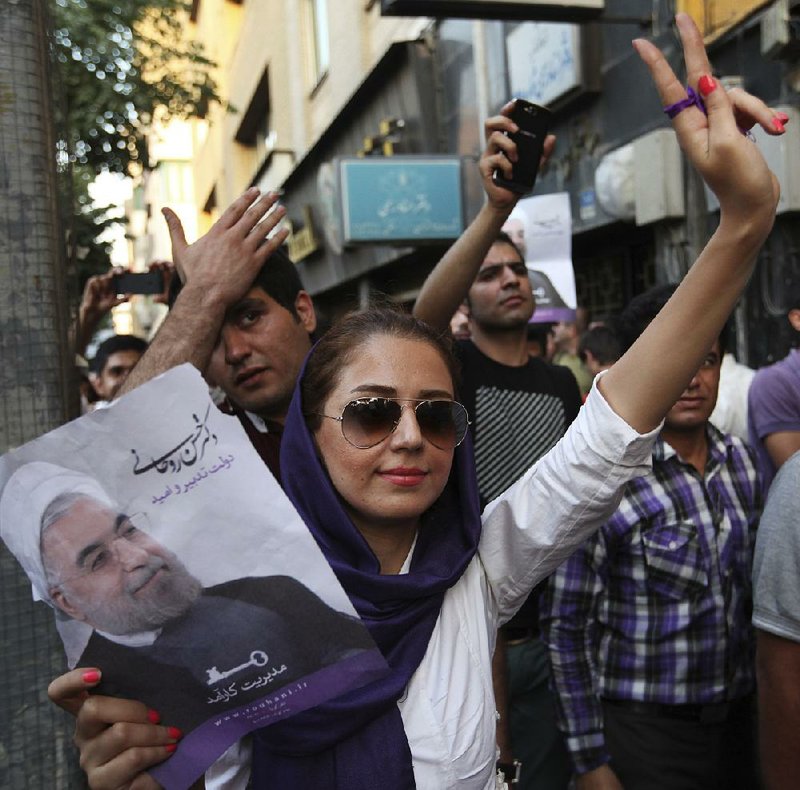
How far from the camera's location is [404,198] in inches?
360

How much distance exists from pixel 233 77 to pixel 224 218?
79.6 ft

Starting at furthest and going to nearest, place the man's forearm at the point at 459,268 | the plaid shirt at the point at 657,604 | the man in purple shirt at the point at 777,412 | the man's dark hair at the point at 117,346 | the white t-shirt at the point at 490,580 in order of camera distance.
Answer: the man's dark hair at the point at 117,346 → the man in purple shirt at the point at 777,412 → the man's forearm at the point at 459,268 → the plaid shirt at the point at 657,604 → the white t-shirt at the point at 490,580

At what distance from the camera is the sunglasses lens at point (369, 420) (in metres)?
1.57

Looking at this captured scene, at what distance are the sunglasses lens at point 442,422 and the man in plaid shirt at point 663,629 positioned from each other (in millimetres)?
899

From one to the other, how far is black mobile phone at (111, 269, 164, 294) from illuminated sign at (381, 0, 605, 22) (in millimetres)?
3461

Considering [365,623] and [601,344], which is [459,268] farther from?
[601,344]

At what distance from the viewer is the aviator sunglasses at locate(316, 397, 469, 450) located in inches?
61.8

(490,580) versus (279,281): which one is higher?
(279,281)

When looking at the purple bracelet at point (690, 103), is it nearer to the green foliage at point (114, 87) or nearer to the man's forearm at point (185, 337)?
the man's forearm at point (185, 337)

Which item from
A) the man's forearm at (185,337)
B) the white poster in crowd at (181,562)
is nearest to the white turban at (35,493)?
the white poster in crowd at (181,562)

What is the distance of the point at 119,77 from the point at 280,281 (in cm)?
876

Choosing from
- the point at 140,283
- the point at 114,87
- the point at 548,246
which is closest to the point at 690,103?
the point at 140,283

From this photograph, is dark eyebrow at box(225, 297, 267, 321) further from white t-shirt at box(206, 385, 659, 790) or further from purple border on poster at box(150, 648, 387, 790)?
purple border on poster at box(150, 648, 387, 790)

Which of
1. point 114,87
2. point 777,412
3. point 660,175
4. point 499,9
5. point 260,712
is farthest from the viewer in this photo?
point 114,87
